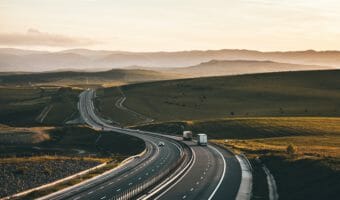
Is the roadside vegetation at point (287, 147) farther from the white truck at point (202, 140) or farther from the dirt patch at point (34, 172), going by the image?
the dirt patch at point (34, 172)

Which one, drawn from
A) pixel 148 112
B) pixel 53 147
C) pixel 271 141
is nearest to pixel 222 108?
pixel 148 112

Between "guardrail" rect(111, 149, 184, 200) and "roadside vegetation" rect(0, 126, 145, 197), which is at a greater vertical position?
"guardrail" rect(111, 149, 184, 200)

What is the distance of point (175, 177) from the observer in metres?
70.1

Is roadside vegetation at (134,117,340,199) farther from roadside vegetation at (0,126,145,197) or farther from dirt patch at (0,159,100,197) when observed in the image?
dirt patch at (0,159,100,197)

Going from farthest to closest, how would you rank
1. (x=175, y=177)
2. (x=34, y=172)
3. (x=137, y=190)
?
(x=34, y=172)
(x=175, y=177)
(x=137, y=190)

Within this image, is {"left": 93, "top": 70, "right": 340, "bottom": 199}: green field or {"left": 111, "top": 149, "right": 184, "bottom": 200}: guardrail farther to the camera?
{"left": 93, "top": 70, "right": 340, "bottom": 199}: green field

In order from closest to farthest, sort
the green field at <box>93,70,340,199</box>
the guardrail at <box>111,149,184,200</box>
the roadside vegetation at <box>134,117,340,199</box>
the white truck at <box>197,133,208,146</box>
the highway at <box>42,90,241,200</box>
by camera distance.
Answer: the guardrail at <box>111,149,184,200</box> < the roadside vegetation at <box>134,117,340,199</box> < the highway at <box>42,90,241,200</box> < the green field at <box>93,70,340,199</box> < the white truck at <box>197,133,208,146</box>

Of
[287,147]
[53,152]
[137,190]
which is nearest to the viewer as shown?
[137,190]

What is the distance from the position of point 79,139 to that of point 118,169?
54.4m

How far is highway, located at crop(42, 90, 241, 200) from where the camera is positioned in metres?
58.6

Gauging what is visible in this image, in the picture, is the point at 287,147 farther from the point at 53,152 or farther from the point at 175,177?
the point at 53,152

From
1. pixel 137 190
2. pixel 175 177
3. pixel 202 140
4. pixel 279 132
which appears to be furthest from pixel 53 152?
pixel 137 190

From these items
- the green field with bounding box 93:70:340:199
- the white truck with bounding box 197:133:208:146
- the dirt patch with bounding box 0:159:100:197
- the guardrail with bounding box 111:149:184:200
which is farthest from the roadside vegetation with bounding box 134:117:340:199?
the dirt patch with bounding box 0:159:100:197

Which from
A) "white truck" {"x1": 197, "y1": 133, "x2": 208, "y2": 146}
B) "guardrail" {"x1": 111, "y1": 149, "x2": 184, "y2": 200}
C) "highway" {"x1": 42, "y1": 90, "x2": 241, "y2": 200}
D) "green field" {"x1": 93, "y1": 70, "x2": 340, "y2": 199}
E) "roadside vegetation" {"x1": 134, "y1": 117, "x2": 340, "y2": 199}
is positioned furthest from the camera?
"white truck" {"x1": 197, "y1": 133, "x2": 208, "y2": 146}
